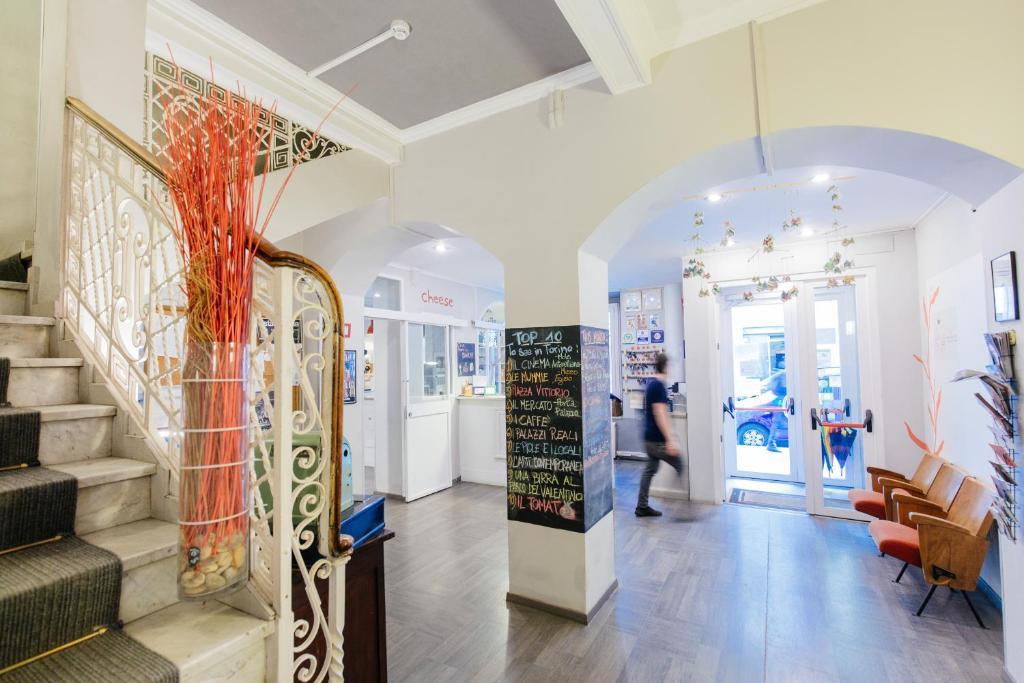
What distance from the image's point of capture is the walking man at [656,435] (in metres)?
4.94

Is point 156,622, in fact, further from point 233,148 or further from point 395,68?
point 395,68

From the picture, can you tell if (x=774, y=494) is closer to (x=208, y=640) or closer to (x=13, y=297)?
(x=208, y=640)

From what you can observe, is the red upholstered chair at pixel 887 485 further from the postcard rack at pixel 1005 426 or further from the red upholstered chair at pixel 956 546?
the postcard rack at pixel 1005 426

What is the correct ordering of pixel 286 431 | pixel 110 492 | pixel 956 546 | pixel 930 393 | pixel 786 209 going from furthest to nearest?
1. pixel 930 393
2. pixel 786 209
3. pixel 956 546
4. pixel 110 492
5. pixel 286 431

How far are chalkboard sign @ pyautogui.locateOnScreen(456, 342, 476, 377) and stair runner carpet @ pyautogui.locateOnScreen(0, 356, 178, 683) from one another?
583 cm

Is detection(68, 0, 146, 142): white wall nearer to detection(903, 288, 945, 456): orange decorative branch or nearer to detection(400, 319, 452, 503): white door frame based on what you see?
detection(400, 319, 452, 503): white door frame

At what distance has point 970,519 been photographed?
3041mm

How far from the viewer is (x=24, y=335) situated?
1882 millimetres

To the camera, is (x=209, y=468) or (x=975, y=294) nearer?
(x=209, y=468)

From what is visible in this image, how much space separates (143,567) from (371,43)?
2647mm

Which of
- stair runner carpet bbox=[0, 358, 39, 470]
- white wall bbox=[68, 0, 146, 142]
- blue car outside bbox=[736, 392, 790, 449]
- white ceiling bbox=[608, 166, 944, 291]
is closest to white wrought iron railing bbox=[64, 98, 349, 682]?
stair runner carpet bbox=[0, 358, 39, 470]

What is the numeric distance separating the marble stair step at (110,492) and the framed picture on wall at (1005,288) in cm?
353

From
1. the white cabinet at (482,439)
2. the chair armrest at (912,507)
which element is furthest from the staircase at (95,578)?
the white cabinet at (482,439)

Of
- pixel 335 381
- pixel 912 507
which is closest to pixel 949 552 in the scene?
pixel 912 507
